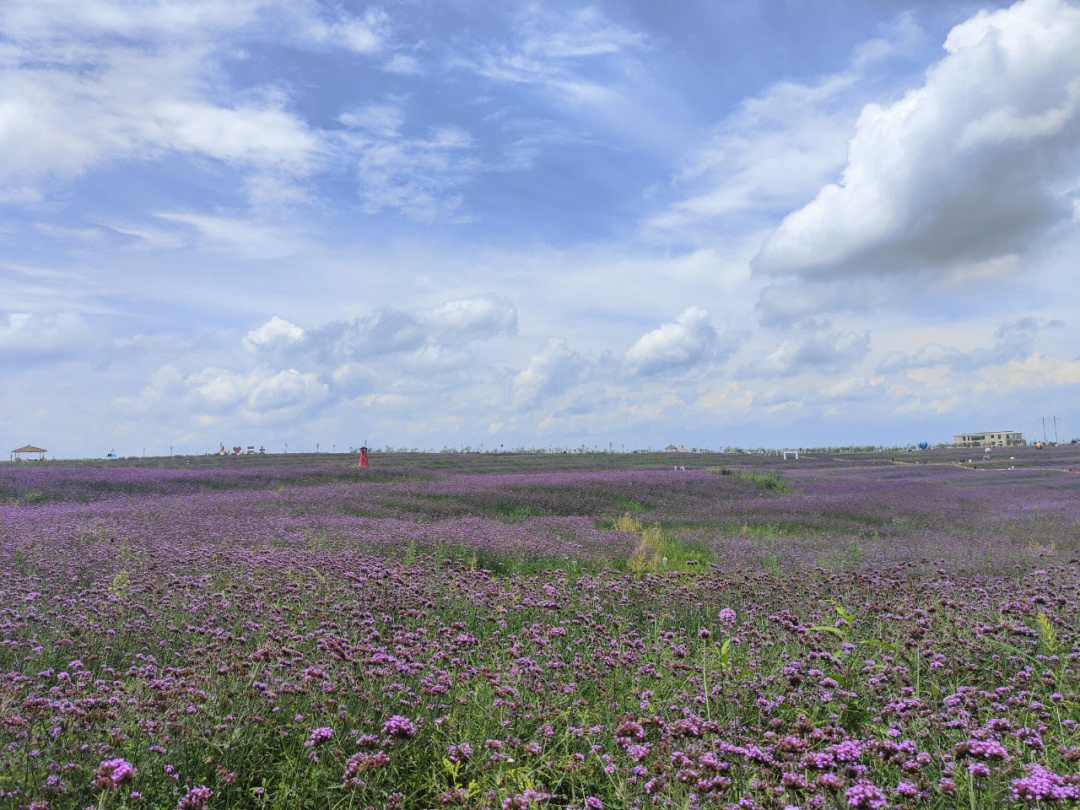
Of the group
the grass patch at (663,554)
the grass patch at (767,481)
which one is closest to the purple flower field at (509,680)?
the grass patch at (663,554)

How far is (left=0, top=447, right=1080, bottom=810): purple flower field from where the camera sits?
9.37ft

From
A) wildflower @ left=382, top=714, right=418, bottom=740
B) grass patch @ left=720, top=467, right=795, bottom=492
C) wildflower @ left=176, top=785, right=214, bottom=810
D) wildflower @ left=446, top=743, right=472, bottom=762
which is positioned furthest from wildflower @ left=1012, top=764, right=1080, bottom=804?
grass patch @ left=720, top=467, right=795, bottom=492

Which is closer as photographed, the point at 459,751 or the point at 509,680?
the point at 459,751

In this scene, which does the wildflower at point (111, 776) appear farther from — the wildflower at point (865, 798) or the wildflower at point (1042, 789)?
the wildflower at point (1042, 789)

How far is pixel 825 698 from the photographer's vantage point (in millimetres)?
3740

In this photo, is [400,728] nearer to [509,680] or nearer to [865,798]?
[509,680]

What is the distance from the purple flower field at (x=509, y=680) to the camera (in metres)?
2.86

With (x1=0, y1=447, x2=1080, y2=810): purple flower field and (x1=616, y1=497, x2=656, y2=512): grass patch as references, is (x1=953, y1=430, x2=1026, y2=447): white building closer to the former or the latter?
(x1=616, y1=497, x2=656, y2=512): grass patch

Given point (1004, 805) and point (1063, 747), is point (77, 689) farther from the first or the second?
point (1063, 747)

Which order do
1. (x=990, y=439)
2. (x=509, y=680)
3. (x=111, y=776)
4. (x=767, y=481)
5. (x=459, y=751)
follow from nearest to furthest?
(x=111, y=776) → (x=459, y=751) → (x=509, y=680) → (x=767, y=481) → (x=990, y=439)

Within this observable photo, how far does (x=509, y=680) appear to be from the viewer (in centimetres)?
400

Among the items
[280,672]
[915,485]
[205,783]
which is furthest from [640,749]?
[915,485]

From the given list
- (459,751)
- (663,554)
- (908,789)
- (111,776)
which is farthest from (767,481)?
(111,776)

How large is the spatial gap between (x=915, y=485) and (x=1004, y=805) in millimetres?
25747
